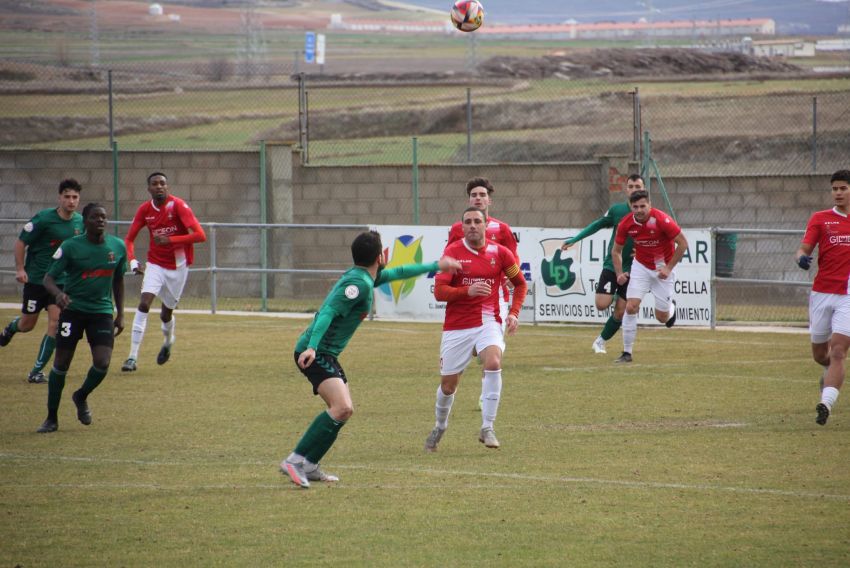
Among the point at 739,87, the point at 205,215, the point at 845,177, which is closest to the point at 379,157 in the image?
the point at 205,215

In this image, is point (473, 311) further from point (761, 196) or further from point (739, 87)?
point (739, 87)

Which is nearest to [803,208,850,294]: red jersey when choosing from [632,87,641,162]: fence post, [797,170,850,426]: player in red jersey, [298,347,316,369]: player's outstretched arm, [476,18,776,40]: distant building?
[797,170,850,426]: player in red jersey

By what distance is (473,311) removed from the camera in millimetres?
10664

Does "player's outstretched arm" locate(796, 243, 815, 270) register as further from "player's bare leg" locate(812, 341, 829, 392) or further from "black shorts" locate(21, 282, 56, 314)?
"black shorts" locate(21, 282, 56, 314)

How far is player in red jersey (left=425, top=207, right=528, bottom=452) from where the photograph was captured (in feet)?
34.4

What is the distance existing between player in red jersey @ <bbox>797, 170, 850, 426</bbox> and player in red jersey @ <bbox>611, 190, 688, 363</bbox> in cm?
385

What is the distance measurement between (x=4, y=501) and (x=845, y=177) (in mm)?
7915

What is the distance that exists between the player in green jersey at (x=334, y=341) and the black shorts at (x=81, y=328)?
3.19m

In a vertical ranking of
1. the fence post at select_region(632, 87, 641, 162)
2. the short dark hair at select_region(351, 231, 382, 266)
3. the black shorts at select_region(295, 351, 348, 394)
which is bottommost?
the black shorts at select_region(295, 351, 348, 394)

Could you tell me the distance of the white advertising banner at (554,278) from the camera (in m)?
20.0

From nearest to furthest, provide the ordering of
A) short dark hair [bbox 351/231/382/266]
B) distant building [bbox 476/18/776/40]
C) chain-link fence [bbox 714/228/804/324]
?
short dark hair [bbox 351/231/382/266] < chain-link fence [bbox 714/228/804/324] < distant building [bbox 476/18/776/40]

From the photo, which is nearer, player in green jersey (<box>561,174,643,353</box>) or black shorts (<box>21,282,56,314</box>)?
black shorts (<box>21,282,56,314</box>)

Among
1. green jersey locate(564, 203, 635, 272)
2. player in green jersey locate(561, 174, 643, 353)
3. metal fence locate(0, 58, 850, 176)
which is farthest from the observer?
metal fence locate(0, 58, 850, 176)

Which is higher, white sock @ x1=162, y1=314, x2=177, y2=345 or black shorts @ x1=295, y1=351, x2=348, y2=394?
black shorts @ x1=295, y1=351, x2=348, y2=394
